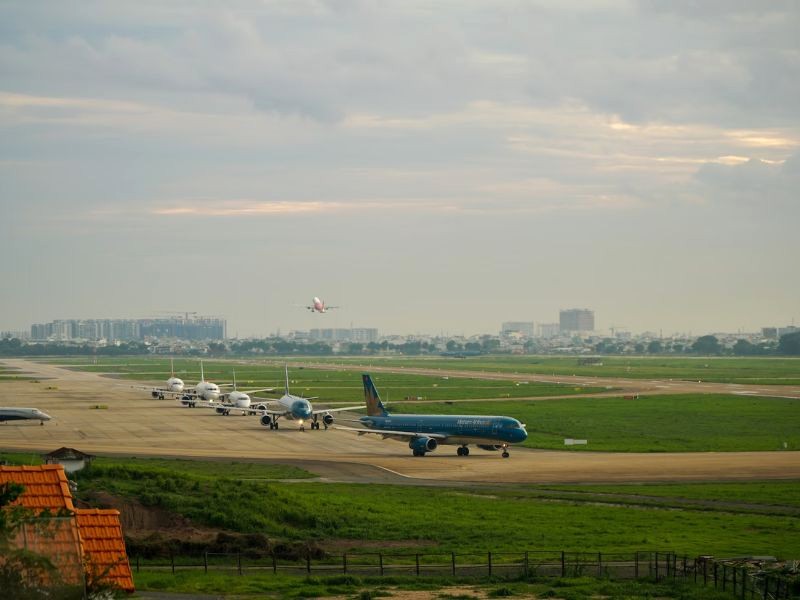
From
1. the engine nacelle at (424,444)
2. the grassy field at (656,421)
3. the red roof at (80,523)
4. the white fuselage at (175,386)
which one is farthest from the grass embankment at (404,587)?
the white fuselage at (175,386)

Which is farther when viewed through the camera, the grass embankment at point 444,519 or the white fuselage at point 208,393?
the white fuselage at point 208,393

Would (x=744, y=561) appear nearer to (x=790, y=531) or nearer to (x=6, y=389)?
(x=790, y=531)

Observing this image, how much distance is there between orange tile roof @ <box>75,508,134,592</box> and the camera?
3544 centimetres

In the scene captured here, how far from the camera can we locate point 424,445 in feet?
310

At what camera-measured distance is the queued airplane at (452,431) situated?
304ft

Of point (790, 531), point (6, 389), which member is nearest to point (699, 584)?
point (790, 531)

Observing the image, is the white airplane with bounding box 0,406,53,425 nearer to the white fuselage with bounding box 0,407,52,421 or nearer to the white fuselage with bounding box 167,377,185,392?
the white fuselage with bounding box 0,407,52,421

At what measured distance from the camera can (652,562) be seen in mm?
48438

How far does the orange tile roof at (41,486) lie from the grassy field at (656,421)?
6700 centimetres

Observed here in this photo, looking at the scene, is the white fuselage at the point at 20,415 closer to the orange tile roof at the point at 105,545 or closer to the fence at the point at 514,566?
the fence at the point at 514,566

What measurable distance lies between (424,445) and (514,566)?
46.6m

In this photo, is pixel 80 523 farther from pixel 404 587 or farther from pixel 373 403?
pixel 373 403

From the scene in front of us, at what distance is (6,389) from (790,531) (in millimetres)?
163181

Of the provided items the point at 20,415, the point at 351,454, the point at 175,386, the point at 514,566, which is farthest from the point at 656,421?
the point at 175,386
